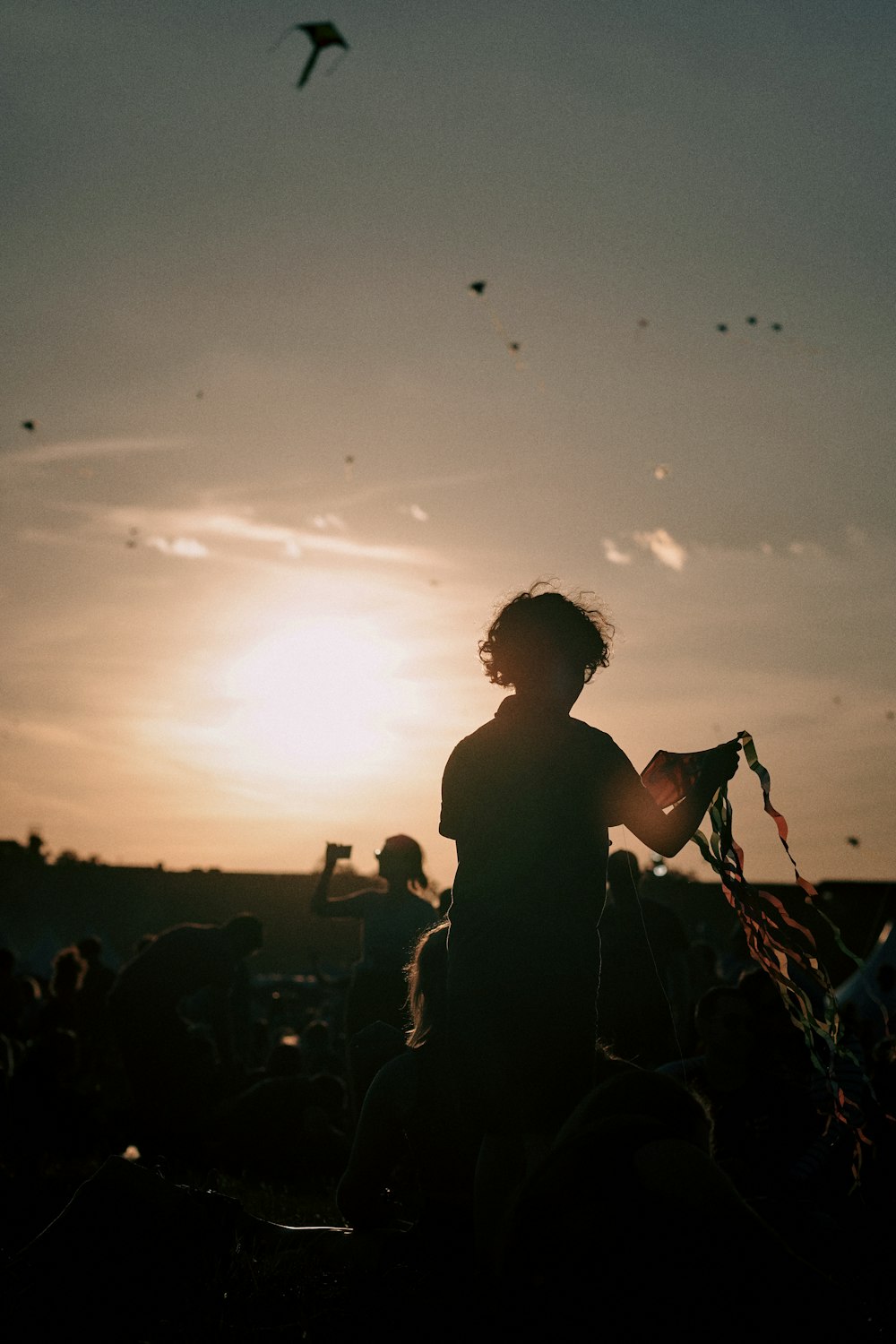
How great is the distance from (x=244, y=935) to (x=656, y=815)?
6.15 m

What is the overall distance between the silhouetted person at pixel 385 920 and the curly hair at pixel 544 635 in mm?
2720

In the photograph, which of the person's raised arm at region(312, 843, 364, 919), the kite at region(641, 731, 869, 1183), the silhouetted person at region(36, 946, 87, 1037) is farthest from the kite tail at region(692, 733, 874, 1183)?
the silhouetted person at region(36, 946, 87, 1037)

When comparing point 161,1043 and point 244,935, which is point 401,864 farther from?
point 244,935

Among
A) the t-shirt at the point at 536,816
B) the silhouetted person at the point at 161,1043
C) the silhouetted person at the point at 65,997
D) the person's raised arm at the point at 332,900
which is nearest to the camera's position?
the t-shirt at the point at 536,816

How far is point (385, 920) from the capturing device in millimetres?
6477

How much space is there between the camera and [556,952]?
3074 millimetres

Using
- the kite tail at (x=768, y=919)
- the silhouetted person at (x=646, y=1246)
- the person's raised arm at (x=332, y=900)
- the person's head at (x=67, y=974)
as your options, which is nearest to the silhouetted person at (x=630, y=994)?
the kite tail at (x=768, y=919)

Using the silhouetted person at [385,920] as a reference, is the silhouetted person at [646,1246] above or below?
below

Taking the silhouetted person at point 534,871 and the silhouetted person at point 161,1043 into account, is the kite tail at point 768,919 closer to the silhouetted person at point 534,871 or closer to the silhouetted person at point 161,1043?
the silhouetted person at point 534,871

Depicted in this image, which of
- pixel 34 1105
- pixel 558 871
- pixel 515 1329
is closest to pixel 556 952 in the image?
pixel 558 871

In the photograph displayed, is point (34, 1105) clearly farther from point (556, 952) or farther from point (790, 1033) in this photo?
point (556, 952)

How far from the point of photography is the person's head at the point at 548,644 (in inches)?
137

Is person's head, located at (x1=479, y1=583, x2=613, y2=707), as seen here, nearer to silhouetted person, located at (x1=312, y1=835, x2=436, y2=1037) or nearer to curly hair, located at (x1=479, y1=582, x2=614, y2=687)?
curly hair, located at (x1=479, y1=582, x2=614, y2=687)

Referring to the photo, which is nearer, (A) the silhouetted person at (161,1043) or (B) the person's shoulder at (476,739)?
(B) the person's shoulder at (476,739)
